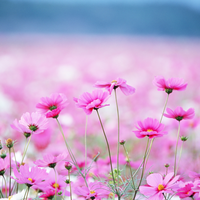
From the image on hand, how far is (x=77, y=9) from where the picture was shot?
43.5ft

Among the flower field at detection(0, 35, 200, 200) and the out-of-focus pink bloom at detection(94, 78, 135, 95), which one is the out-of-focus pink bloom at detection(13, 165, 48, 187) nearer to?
the flower field at detection(0, 35, 200, 200)

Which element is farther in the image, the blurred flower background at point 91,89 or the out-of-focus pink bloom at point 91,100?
the blurred flower background at point 91,89

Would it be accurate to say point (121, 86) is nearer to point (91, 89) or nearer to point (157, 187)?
point (157, 187)

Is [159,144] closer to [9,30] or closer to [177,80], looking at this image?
[177,80]

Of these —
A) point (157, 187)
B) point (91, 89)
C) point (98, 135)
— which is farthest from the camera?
point (91, 89)

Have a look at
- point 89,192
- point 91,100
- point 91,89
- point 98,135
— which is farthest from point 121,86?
point 91,89

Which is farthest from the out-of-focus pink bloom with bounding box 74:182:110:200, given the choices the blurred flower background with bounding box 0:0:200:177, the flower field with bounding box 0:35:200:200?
the blurred flower background with bounding box 0:0:200:177

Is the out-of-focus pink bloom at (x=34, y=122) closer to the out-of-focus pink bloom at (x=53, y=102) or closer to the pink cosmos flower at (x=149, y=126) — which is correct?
the out-of-focus pink bloom at (x=53, y=102)

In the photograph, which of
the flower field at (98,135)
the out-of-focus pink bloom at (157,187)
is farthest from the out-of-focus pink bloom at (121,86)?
the out-of-focus pink bloom at (157,187)

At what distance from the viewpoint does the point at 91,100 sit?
377mm

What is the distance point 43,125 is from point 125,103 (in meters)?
1.42

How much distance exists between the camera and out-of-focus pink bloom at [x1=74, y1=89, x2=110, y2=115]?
0.36 m

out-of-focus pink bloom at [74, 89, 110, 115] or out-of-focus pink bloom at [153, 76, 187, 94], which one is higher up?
out-of-focus pink bloom at [153, 76, 187, 94]

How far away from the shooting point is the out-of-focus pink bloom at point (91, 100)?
356 mm
